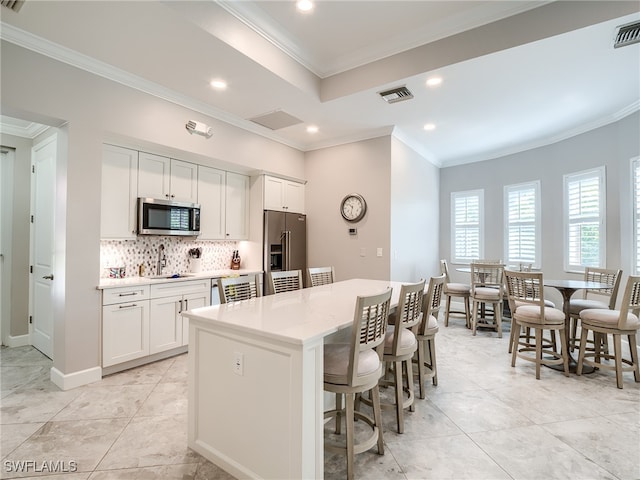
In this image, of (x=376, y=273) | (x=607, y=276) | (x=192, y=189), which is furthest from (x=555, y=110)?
Answer: (x=192, y=189)

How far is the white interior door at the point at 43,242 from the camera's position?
3604mm

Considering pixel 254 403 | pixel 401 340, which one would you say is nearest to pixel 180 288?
pixel 254 403

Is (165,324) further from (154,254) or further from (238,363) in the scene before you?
(238,363)

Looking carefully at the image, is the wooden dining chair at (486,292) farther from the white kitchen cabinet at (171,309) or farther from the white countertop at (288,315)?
the white kitchen cabinet at (171,309)

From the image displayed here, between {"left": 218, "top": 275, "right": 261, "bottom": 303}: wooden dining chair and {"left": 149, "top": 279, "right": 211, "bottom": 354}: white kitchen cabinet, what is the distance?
1131mm

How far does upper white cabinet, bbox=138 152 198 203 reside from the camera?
12.2ft

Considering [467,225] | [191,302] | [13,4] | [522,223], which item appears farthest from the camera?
[467,225]

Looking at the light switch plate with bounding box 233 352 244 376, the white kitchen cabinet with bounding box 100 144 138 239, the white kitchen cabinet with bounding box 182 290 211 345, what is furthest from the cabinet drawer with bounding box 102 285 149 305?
the light switch plate with bounding box 233 352 244 376

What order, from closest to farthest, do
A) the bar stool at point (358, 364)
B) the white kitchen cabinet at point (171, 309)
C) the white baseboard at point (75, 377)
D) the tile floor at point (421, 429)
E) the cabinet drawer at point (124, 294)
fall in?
the bar stool at point (358, 364) → the tile floor at point (421, 429) → the white baseboard at point (75, 377) → the cabinet drawer at point (124, 294) → the white kitchen cabinet at point (171, 309)

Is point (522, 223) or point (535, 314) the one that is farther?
point (522, 223)

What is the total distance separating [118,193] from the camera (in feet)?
11.5

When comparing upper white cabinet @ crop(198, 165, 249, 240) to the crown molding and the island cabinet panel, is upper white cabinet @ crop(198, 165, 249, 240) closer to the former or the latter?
the island cabinet panel

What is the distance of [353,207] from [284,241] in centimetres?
120

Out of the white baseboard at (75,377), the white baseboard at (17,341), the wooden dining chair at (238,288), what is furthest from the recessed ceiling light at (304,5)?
the white baseboard at (17,341)
